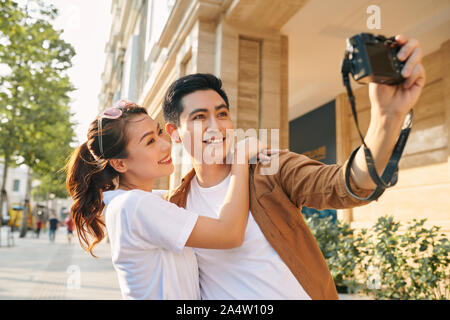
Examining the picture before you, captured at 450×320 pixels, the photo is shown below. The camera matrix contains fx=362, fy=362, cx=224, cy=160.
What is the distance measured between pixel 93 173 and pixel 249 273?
971mm

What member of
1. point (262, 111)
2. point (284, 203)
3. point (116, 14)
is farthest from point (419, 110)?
point (116, 14)

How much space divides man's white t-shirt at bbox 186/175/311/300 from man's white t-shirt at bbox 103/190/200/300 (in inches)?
4.5

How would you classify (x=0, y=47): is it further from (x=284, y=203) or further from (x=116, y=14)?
(x=116, y=14)

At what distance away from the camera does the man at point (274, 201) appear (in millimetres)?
1105

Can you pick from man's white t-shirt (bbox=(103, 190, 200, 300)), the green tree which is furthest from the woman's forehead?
the green tree

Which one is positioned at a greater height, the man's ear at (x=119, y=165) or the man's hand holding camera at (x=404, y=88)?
the man's hand holding camera at (x=404, y=88)

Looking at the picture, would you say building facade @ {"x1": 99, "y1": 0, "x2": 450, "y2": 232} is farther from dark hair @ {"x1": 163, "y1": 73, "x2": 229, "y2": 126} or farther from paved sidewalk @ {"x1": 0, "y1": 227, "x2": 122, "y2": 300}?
dark hair @ {"x1": 163, "y1": 73, "x2": 229, "y2": 126}

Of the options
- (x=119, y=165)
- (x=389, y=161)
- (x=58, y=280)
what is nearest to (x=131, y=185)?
(x=119, y=165)

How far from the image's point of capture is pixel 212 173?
5.72 ft

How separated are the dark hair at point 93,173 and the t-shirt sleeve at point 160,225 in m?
0.51

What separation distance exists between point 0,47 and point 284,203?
24.0ft

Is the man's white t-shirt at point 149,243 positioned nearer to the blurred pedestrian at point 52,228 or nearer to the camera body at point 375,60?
the camera body at point 375,60
